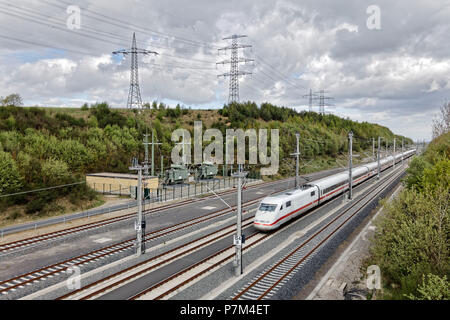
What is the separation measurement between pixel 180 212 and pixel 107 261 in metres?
14.0

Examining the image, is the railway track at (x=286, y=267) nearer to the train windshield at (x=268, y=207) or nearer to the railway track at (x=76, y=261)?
the train windshield at (x=268, y=207)

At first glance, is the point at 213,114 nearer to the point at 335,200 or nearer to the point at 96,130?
the point at 96,130

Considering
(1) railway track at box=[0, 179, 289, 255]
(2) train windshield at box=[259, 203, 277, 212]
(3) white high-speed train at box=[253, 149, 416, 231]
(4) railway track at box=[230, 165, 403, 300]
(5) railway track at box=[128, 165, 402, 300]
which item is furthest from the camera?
(2) train windshield at box=[259, 203, 277, 212]

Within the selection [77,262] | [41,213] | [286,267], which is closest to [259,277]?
[286,267]

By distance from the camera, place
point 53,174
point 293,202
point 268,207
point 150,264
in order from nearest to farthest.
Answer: point 150,264 → point 268,207 → point 293,202 → point 53,174

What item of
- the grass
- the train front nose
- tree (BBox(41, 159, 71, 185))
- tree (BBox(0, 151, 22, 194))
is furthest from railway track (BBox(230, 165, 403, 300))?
tree (BBox(41, 159, 71, 185))

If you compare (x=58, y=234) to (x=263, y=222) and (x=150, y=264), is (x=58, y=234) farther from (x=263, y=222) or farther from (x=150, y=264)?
(x=263, y=222)

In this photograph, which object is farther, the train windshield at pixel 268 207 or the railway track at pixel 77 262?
the train windshield at pixel 268 207

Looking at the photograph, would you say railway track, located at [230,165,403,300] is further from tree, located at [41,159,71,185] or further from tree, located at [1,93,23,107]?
tree, located at [1,93,23,107]

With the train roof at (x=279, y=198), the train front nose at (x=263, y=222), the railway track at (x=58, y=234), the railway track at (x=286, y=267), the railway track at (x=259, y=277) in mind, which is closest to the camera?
the railway track at (x=259, y=277)

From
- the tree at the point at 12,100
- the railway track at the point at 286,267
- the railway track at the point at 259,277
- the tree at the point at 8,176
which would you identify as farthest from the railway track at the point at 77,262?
the tree at the point at 12,100

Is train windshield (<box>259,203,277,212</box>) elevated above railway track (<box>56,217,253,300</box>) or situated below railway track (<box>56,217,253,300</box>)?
above
